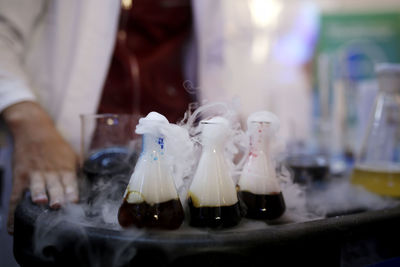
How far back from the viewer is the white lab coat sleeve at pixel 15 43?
0.79m

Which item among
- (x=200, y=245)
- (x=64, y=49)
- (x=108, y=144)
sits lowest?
(x=200, y=245)

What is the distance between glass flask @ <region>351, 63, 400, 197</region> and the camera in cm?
78

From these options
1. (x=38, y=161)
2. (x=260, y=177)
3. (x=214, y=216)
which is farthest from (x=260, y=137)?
(x=38, y=161)

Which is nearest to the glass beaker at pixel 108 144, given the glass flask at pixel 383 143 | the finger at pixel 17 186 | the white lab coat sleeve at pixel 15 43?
the finger at pixel 17 186

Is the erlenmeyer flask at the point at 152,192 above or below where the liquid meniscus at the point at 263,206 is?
above

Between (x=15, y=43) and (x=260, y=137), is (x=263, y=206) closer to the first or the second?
(x=260, y=137)

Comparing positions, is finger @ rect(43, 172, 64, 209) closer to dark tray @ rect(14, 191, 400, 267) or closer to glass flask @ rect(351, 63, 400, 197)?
dark tray @ rect(14, 191, 400, 267)

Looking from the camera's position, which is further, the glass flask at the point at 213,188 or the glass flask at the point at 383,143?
the glass flask at the point at 383,143

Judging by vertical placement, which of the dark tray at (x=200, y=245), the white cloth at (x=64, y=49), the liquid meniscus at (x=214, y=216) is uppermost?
the white cloth at (x=64, y=49)

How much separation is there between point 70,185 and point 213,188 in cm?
35

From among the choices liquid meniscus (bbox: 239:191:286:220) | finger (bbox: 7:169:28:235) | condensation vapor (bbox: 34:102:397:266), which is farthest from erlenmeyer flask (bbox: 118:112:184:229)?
finger (bbox: 7:169:28:235)

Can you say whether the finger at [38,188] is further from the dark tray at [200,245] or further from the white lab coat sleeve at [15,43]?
the white lab coat sleeve at [15,43]

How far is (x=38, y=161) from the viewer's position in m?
0.71

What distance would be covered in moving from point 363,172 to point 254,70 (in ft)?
2.76
